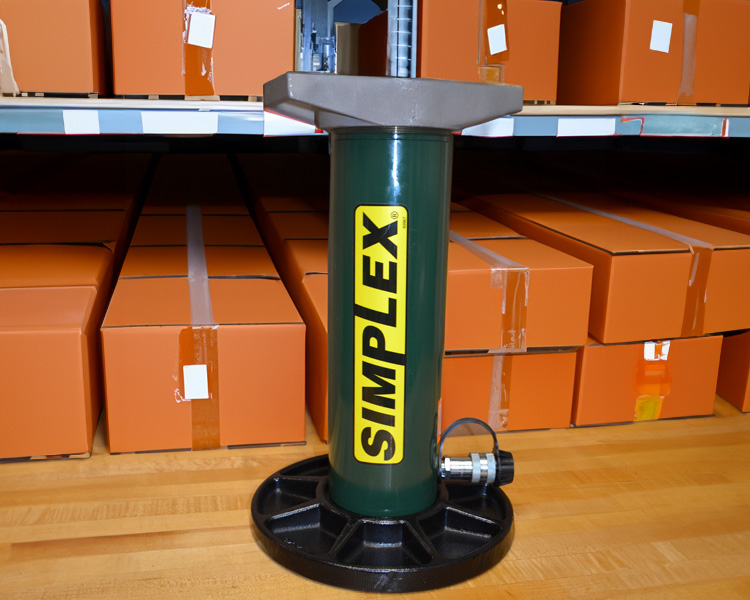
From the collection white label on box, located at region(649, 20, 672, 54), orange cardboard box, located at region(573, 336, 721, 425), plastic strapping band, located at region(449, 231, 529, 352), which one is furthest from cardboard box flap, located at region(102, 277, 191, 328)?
white label on box, located at region(649, 20, 672, 54)

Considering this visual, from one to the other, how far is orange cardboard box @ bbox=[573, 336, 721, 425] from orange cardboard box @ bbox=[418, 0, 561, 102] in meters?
0.67

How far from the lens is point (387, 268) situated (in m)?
1.13

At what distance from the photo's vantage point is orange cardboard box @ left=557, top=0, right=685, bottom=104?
1.85 meters

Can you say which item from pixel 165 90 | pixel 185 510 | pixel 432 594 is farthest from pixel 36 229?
pixel 432 594

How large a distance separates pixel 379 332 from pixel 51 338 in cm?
68

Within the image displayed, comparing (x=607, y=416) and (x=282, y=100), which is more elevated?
(x=282, y=100)

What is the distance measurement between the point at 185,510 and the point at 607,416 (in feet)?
3.18

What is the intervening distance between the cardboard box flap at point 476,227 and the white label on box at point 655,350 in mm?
447

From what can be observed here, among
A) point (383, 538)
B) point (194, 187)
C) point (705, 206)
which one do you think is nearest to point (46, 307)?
point (383, 538)

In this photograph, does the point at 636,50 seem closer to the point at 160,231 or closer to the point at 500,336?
the point at 500,336

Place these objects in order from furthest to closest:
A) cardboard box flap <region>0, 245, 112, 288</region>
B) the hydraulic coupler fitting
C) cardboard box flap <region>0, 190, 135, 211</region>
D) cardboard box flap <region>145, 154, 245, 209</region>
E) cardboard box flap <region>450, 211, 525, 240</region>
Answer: cardboard box flap <region>145, 154, 245, 209</region> → cardboard box flap <region>0, 190, 135, 211</region> → cardboard box flap <region>450, 211, 525, 240</region> → cardboard box flap <region>0, 245, 112, 288</region> → the hydraulic coupler fitting

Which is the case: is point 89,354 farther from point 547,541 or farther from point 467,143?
point 467,143

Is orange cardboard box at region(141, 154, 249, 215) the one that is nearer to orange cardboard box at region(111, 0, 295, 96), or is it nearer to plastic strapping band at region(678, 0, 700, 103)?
orange cardboard box at region(111, 0, 295, 96)

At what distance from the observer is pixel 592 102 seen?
1.98 m
